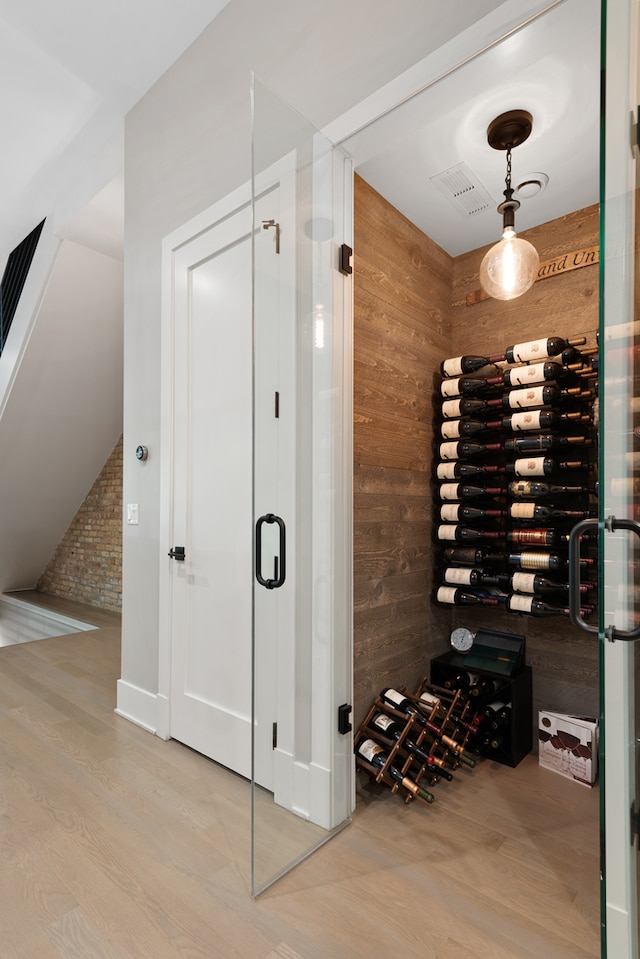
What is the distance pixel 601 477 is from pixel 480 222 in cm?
221

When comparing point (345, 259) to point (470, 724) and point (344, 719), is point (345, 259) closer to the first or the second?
point (344, 719)

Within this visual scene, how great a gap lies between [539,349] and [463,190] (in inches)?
33.2

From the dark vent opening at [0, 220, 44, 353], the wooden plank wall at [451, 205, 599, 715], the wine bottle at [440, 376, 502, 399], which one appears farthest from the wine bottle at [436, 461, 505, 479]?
the dark vent opening at [0, 220, 44, 353]

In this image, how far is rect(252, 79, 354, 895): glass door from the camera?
1.58m

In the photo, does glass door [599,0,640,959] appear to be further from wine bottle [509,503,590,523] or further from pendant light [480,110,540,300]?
wine bottle [509,503,590,523]

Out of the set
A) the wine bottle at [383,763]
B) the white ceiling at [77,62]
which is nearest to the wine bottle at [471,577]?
the wine bottle at [383,763]

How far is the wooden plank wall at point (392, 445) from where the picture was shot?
2297 mm

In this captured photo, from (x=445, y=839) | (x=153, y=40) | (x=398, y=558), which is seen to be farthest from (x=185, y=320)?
(x=445, y=839)

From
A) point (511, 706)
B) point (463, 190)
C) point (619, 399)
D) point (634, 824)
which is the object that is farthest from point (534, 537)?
point (463, 190)

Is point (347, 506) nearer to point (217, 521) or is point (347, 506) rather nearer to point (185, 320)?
point (217, 521)

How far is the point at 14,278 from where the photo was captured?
15.2ft

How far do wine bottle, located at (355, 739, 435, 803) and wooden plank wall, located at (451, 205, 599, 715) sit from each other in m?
0.93

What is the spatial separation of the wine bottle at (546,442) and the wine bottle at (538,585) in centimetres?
59

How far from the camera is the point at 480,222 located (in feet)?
9.04
